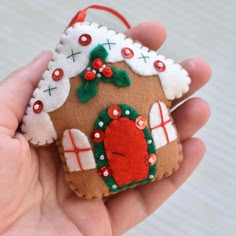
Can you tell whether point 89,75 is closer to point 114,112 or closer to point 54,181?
point 114,112

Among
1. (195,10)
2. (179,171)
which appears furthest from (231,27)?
(179,171)

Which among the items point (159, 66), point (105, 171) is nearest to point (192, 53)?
point (159, 66)

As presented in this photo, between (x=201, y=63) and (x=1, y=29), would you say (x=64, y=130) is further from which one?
(x=1, y=29)

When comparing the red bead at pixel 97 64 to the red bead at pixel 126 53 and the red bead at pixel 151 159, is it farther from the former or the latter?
the red bead at pixel 151 159

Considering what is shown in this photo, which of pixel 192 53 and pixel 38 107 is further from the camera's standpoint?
pixel 192 53

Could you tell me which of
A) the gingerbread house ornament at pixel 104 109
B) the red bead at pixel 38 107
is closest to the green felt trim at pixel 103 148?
the gingerbread house ornament at pixel 104 109
